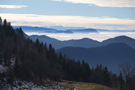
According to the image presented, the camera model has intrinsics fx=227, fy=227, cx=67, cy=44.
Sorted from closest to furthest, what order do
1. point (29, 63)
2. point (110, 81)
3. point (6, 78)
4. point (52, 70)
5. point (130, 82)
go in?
point (6, 78), point (29, 63), point (52, 70), point (130, 82), point (110, 81)

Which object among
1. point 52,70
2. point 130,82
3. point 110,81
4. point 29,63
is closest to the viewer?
point 29,63

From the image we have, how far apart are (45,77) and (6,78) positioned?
82.4 ft

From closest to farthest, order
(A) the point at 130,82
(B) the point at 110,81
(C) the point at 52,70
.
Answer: (C) the point at 52,70 < (A) the point at 130,82 < (B) the point at 110,81

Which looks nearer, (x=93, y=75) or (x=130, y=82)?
(x=130, y=82)

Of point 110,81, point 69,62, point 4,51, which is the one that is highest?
point 4,51

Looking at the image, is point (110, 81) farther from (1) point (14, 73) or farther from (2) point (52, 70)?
(1) point (14, 73)

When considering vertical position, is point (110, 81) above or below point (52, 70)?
below

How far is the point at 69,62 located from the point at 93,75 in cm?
1371

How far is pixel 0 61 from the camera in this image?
71.7 metres

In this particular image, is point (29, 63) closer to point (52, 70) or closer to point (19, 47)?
point (52, 70)

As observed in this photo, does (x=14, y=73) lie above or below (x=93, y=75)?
above

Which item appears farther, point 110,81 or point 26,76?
point 110,81

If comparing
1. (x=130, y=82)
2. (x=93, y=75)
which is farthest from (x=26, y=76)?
(x=93, y=75)

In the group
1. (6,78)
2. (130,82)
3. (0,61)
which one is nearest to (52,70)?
(0,61)
